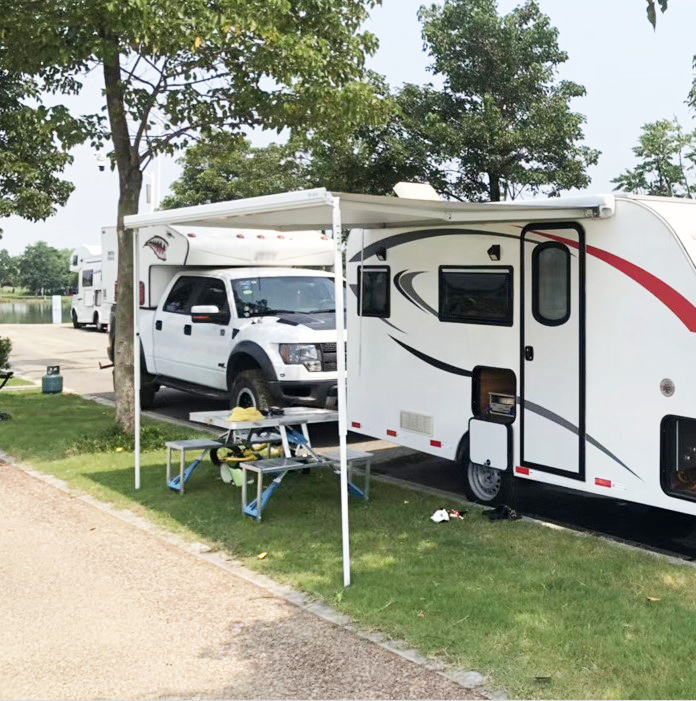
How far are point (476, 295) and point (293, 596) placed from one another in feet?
9.49

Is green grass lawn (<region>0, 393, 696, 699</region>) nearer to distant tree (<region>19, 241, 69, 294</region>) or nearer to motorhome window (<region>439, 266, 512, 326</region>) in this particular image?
motorhome window (<region>439, 266, 512, 326</region>)

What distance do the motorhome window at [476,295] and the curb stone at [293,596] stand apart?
103 inches

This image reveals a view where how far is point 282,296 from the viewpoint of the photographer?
1107 cm

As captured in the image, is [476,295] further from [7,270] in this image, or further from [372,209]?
[7,270]

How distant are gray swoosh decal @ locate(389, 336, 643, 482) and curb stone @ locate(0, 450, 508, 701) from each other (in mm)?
2252

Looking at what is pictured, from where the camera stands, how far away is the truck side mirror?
35.8 ft

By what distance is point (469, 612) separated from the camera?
195 inches

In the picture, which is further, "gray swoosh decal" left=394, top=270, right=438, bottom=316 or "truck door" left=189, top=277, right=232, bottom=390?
"truck door" left=189, top=277, right=232, bottom=390

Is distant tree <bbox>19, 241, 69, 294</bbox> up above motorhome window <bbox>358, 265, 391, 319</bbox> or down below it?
above

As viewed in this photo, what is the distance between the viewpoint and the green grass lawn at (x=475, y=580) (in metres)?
4.31

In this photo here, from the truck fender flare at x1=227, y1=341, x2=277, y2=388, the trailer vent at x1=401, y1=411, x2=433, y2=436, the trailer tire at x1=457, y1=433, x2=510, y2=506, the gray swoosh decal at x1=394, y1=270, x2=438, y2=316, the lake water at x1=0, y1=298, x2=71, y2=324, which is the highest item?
the gray swoosh decal at x1=394, y1=270, x2=438, y2=316

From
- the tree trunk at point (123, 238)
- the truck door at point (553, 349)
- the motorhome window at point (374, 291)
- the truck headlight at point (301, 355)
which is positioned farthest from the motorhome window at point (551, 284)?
the tree trunk at point (123, 238)

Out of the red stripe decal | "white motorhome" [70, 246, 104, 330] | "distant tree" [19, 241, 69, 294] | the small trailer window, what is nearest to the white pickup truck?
the red stripe decal

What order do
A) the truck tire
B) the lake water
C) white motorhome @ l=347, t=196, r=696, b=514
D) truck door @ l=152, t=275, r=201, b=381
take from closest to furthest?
1. white motorhome @ l=347, t=196, r=696, b=514
2. the truck tire
3. truck door @ l=152, t=275, r=201, b=381
4. the lake water
